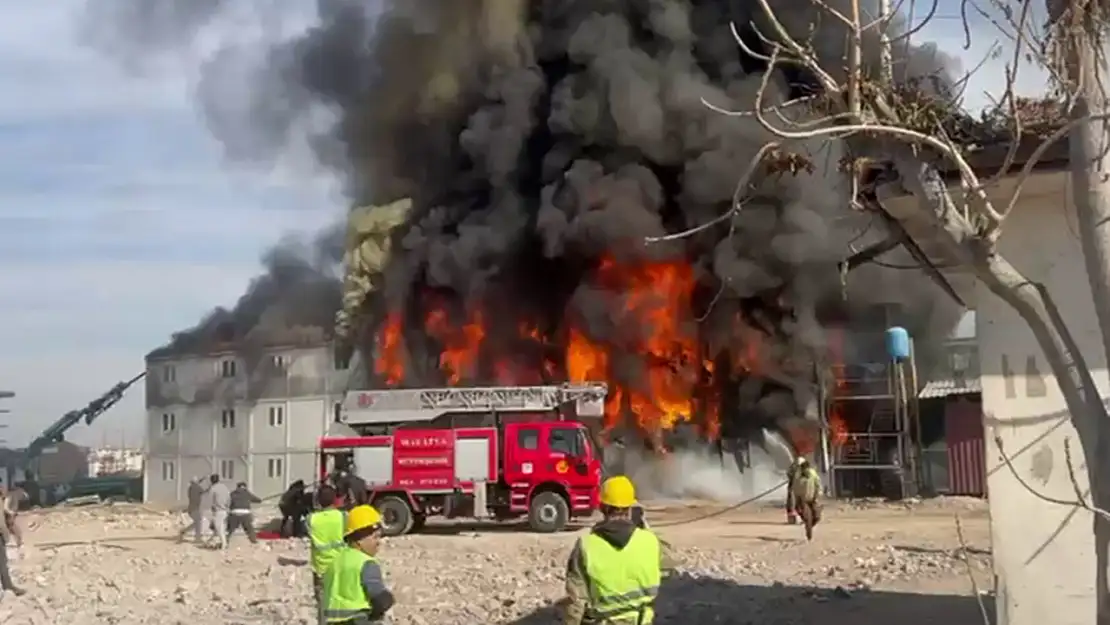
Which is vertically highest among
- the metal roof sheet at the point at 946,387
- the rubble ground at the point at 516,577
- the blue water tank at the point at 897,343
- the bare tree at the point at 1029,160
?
the blue water tank at the point at 897,343

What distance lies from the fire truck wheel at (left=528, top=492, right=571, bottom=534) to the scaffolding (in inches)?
470

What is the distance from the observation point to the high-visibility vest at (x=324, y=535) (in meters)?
8.70

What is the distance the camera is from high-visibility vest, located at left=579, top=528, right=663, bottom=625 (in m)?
5.41

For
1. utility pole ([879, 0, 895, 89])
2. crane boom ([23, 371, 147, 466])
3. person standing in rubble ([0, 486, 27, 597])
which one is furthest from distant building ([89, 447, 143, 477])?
utility pole ([879, 0, 895, 89])

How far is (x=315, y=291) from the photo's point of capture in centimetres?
4056

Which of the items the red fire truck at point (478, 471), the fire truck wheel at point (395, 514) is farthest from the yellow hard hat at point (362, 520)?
the fire truck wheel at point (395, 514)

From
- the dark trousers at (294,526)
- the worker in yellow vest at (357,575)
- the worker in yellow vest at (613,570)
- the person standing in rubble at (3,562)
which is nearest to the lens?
the worker in yellow vest at (613,570)

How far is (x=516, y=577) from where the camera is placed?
49.0 ft

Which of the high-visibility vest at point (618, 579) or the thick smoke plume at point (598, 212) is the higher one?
the thick smoke plume at point (598, 212)

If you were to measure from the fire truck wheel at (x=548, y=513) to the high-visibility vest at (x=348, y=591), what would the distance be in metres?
15.5

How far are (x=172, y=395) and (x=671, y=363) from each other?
838 inches

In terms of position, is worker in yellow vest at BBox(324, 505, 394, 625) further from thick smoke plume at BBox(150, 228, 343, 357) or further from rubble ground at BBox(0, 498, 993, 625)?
thick smoke plume at BBox(150, 228, 343, 357)

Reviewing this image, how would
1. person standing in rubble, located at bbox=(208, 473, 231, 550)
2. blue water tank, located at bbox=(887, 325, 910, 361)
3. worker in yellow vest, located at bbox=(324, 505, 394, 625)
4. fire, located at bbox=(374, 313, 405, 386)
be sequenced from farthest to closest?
1. fire, located at bbox=(374, 313, 405, 386)
2. blue water tank, located at bbox=(887, 325, 910, 361)
3. person standing in rubble, located at bbox=(208, 473, 231, 550)
4. worker in yellow vest, located at bbox=(324, 505, 394, 625)

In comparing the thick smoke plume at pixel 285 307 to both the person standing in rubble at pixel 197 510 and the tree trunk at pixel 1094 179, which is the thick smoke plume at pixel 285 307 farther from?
the tree trunk at pixel 1094 179
